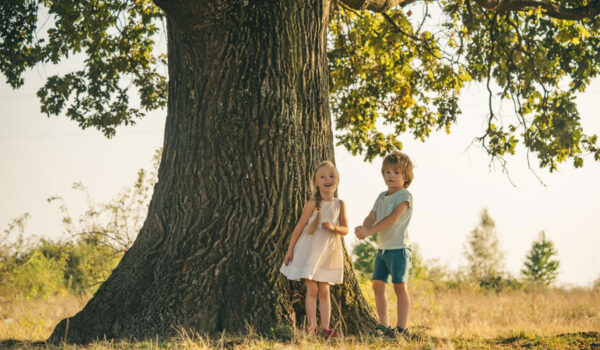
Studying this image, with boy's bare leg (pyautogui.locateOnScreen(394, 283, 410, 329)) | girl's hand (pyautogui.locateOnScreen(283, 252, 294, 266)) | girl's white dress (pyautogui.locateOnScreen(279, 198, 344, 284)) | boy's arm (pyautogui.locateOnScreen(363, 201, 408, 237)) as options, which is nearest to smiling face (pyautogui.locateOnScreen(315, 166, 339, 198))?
girl's white dress (pyautogui.locateOnScreen(279, 198, 344, 284))

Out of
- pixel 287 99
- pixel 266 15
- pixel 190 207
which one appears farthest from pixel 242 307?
pixel 266 15

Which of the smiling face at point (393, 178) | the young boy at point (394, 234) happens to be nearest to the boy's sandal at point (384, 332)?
the young boy at point (394, 234)

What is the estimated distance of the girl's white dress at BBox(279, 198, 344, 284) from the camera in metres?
6.33

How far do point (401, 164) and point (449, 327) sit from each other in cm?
299

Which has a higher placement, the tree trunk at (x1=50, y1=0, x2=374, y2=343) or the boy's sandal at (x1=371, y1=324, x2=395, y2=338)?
the tree trunk at (x1=50, y1=0, x2=374, y2=343)

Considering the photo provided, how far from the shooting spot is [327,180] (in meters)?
6.46

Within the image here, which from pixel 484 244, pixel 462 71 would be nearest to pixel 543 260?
pixel 484 244

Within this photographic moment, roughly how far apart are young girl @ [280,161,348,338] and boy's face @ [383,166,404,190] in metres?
0.54

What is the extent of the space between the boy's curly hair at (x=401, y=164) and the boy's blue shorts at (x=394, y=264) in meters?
0.78

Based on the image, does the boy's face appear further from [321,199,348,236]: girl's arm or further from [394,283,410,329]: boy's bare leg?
[394,283,410,329]: boy's bare leg

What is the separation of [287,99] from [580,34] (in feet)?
18.5

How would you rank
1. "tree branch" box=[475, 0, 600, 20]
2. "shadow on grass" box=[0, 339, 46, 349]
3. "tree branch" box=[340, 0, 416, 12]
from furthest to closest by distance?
"tree branch" box=[475, 0, 600, 20]
"tree branch" box=[340, 0, 416, 12]
"shadow on grass" box=[0, 339, 46, 349]

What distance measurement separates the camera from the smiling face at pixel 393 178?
21.5 feet

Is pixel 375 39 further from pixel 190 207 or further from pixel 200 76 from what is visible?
pixel 190 207
